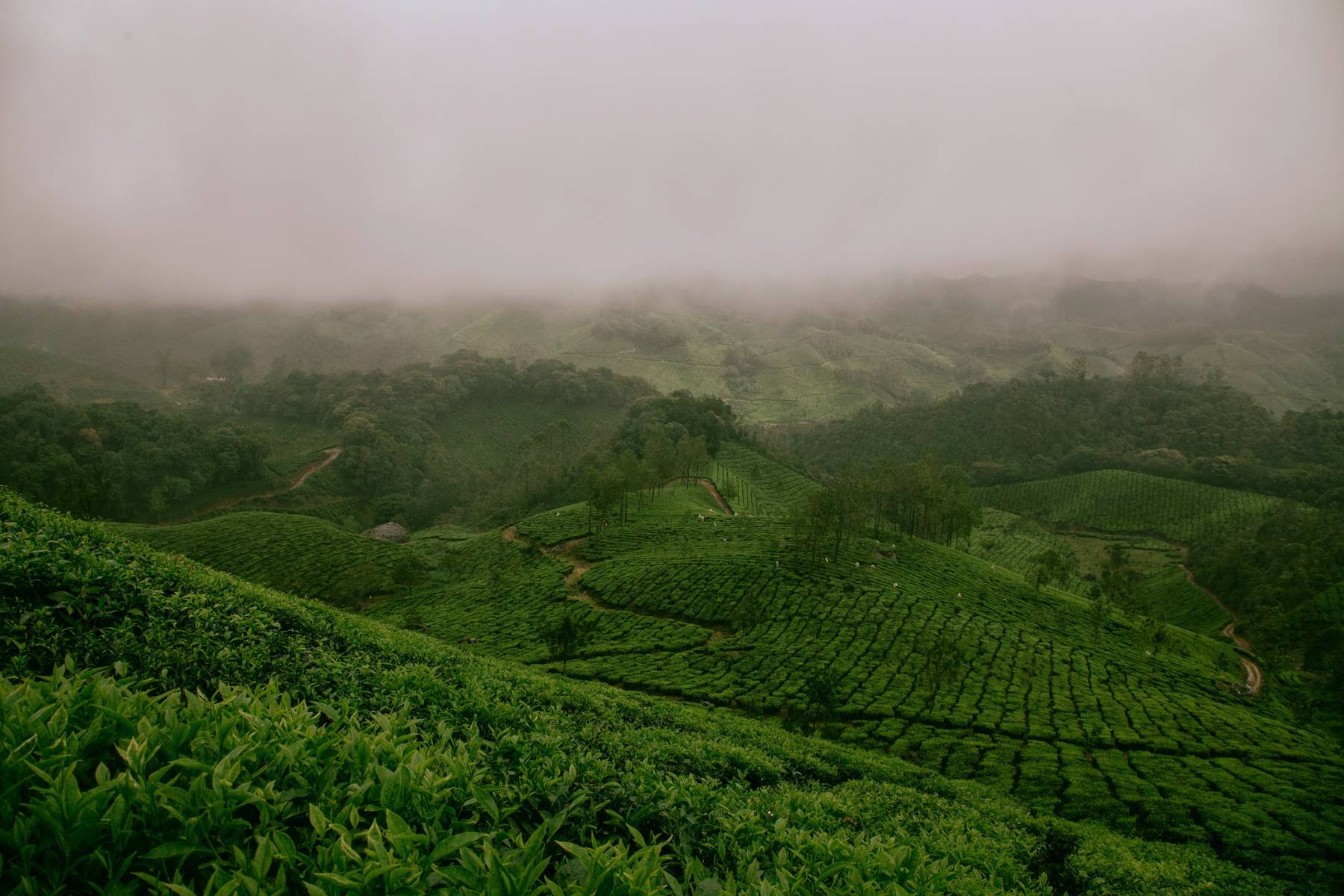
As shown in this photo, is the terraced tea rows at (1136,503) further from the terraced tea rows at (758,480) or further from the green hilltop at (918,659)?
the terraced tea rows at (758,480)

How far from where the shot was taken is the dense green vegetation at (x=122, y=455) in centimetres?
7419

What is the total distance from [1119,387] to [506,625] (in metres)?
206

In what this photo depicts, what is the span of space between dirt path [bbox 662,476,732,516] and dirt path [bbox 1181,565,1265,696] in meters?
55.0

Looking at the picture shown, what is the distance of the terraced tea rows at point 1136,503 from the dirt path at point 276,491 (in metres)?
141

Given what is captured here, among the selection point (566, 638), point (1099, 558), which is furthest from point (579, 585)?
point (1099, 558)

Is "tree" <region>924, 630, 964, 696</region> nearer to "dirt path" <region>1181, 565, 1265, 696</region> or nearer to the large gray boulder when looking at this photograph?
"dirt path" <region>1181, 565, 1265, 696</region>

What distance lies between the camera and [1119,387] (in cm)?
17525

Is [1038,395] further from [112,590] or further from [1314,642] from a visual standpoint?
[112,590]

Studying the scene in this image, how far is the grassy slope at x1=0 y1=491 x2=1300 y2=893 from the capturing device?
7.85ft

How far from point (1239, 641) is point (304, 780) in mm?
89178

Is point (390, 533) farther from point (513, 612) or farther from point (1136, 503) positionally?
point (1136, 503)

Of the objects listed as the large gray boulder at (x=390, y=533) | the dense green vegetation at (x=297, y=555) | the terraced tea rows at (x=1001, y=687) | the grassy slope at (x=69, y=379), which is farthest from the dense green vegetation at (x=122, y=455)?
the grassy slope at (x=69, y=379)

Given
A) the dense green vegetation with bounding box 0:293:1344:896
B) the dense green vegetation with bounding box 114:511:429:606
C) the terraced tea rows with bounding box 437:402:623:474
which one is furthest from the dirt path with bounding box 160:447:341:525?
the dense green vegetation with bounding box 114:511:429:606

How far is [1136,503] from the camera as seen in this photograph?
110 metres
